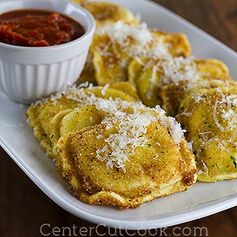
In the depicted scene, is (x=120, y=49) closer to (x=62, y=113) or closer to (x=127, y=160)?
(x=62, y=113)

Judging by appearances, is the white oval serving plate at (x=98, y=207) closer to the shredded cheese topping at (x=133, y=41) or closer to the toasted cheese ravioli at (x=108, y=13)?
the shredded cheese topping at (x=133, y=41)

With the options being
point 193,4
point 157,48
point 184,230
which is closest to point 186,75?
point 157,48

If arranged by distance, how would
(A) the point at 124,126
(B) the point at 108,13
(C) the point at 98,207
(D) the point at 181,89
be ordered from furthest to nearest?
1. (B) the point at 108,13
2. (D) the point at 181,89
3. (A) the point at 124,126
4. (C) the point at 98,207

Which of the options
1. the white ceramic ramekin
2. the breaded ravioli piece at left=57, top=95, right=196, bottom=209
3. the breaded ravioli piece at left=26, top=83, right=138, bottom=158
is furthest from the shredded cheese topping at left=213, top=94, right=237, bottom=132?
the white ceramic ramekin

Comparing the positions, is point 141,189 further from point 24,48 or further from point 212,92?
point 24,48

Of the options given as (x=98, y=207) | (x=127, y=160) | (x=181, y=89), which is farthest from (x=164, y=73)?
(x=98, y=207)
